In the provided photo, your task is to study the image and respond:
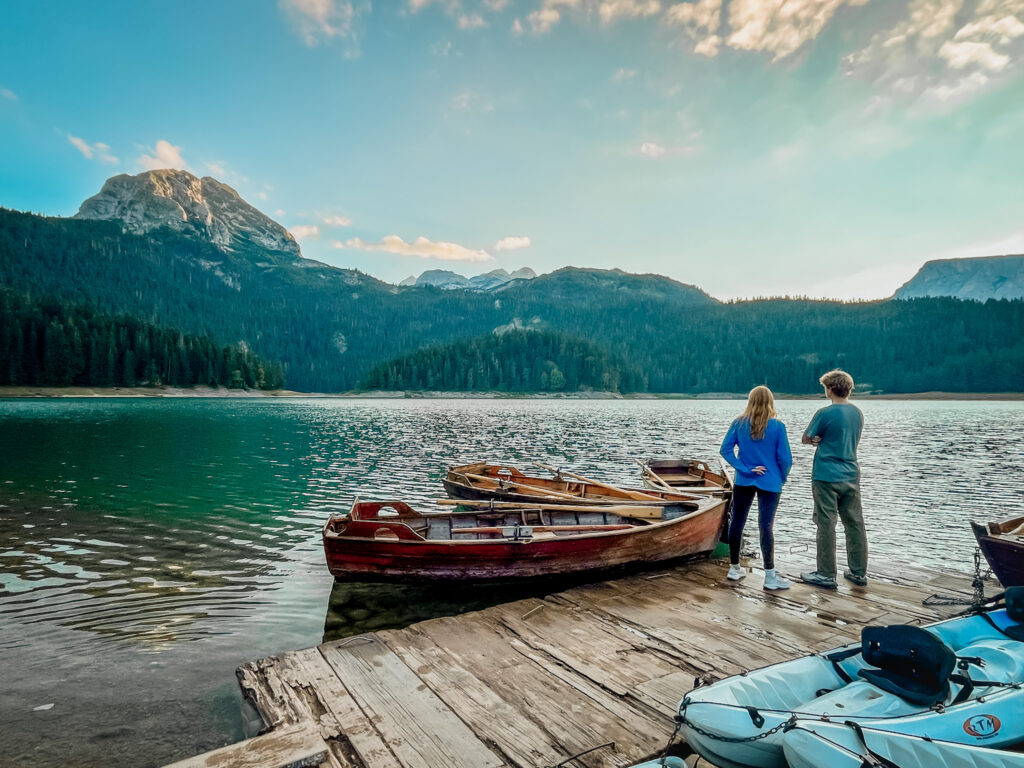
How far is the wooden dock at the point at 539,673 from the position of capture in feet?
15.3

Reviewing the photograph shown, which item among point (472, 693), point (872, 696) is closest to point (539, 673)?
point (472, 693)

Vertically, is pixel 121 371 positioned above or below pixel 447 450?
above

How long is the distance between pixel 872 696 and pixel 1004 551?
6.50 meters

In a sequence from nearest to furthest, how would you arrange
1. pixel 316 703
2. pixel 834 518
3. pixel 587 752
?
pixel 587 752
pixel 316 703
pixel 834 518

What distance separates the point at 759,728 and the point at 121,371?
498 feet

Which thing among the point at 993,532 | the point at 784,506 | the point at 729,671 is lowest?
the point at 784,506

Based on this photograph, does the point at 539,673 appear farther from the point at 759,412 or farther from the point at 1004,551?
the point at 1004,551

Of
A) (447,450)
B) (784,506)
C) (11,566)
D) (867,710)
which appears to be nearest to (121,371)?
(447,450)

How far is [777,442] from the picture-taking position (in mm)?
8523

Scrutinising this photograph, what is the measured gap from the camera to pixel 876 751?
3.44 meters

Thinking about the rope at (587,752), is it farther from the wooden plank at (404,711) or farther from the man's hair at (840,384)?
the man's hair at (840,384)

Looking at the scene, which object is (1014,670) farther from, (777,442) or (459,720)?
(459,720)

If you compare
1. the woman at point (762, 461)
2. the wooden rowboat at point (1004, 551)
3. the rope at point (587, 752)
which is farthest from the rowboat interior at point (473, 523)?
the wooden rowboat at point (1004, 551)

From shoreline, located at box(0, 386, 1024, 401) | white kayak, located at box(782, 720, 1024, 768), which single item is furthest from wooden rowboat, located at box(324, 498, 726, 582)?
shoreline, located at box(0, 386, 1024, 401)
